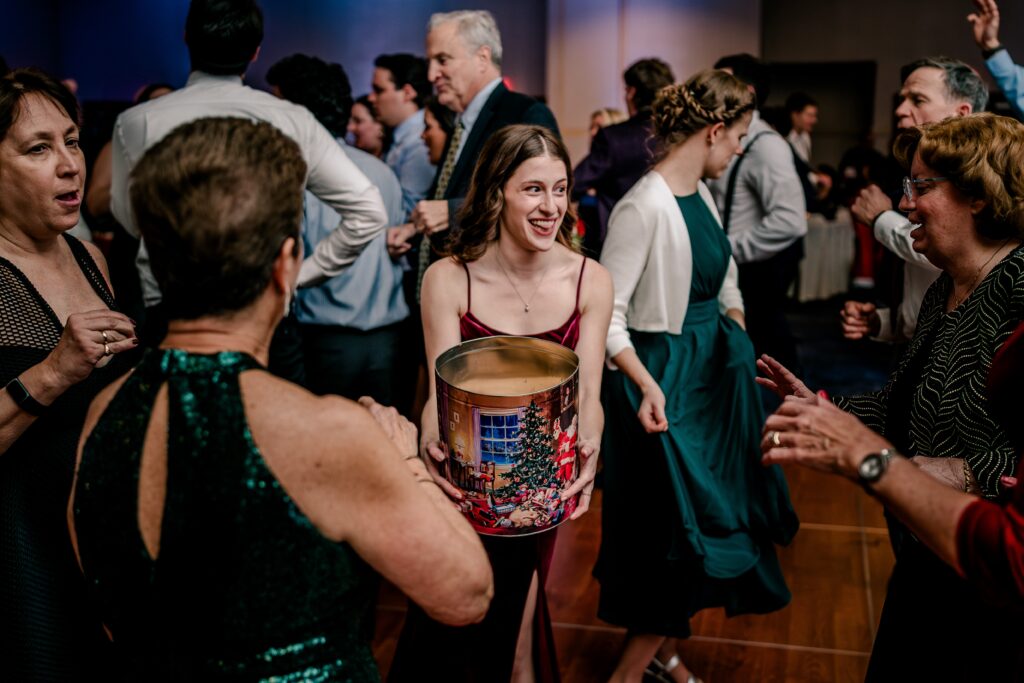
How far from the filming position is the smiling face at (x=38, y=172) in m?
1.83

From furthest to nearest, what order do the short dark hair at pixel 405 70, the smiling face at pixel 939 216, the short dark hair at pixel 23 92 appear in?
the short dark hair at pixel 405 70
the short dark hair at pixel 23 92
the smiling face at pixel 939 216

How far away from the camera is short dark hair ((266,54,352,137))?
326 centimetres

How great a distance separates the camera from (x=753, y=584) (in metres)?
2.67

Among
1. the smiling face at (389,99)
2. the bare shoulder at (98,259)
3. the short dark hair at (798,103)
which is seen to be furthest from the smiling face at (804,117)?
the bare shoulder at (98,259)

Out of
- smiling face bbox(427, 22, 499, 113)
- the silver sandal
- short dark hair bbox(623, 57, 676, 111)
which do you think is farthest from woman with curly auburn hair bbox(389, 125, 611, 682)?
short dark hair bbox(623, 57, 676, 111)

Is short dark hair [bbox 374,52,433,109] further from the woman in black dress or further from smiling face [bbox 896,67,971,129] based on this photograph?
the woman in black dress

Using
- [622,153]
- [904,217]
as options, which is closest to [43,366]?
[904,217]

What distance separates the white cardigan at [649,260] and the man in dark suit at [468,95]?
1.97ft

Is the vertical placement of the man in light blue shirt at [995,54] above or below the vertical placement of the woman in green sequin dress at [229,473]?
above

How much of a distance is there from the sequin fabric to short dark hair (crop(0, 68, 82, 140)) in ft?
3.17

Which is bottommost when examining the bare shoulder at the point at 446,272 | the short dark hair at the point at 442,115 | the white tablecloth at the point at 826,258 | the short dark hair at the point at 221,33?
the white tablecloth at the point at 826,258

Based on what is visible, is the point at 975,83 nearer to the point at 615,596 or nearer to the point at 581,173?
the point at 581,173

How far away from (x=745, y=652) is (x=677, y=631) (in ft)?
1.61

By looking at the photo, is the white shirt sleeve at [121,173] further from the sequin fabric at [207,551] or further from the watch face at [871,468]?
the watch face at [871,468]
